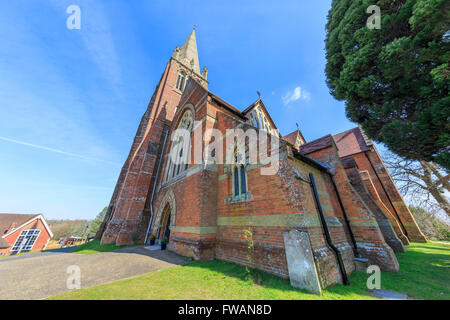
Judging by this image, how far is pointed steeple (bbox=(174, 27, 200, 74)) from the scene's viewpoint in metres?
21.9

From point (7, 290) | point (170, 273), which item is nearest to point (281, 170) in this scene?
point (170, 273)

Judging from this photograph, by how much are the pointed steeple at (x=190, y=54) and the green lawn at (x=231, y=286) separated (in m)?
24.0

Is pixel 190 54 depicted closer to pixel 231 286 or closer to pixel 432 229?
pixel 231 286

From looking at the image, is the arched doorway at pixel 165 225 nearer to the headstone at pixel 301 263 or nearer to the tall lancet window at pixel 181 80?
the headstone at pixel 301 263

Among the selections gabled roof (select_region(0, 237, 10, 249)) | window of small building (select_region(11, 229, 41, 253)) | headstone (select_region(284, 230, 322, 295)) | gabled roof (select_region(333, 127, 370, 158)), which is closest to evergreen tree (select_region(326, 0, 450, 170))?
headstone (select_region(284, 230, 322, 295))

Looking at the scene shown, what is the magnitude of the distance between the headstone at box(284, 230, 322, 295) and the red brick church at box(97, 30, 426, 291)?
2 cm

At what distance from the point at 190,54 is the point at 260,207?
26.6m

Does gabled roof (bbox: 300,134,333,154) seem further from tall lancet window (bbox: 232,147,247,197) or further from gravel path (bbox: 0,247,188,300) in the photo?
gravel path (bbox: 0,247,188,300)

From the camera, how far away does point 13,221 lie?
2564 cm

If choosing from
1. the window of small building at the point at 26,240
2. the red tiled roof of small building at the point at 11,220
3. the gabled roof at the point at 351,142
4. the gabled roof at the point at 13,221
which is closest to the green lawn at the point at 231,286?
the gabled roof at the point at 351,142

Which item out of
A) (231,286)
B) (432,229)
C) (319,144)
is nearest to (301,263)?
(231,286)

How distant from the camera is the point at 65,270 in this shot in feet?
18.2
